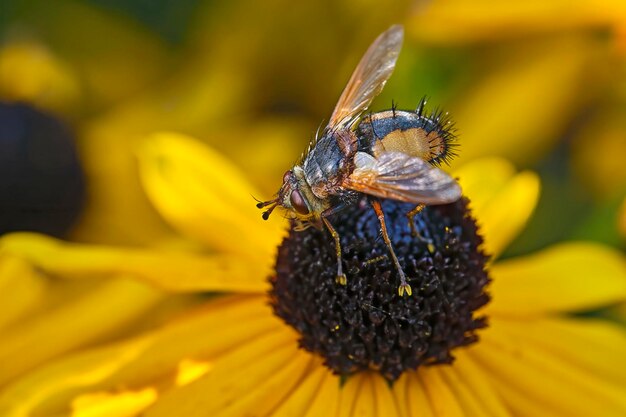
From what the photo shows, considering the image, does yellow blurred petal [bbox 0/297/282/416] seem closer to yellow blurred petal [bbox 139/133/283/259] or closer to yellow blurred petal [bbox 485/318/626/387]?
yellow blurred petal [bbox 139/133/283/259]

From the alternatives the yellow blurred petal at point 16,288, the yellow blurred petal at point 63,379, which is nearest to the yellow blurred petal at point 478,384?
the yellow blurred petal at point 63,379

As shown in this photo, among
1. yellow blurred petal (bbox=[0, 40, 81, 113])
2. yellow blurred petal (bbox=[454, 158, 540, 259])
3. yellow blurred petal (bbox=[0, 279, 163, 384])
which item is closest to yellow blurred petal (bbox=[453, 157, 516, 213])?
yellow blurred petal (bbox=[454, 158, 540, 259])

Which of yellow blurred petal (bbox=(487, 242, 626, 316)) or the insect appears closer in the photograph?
the insect

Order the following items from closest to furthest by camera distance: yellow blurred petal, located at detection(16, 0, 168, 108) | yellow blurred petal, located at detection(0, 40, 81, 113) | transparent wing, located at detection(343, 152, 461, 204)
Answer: transparent wing, located at detection(343, 152, 461, 204) → yellow blurred petal, located at detection(0, 40, 81, 113) → yellow blurred petal, located at detection(16, 0, 168, 108)

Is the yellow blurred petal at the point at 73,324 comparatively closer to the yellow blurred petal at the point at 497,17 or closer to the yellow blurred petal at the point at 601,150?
the yellow blurred petal at the point at 497,17

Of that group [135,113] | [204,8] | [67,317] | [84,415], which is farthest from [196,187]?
[204,8]

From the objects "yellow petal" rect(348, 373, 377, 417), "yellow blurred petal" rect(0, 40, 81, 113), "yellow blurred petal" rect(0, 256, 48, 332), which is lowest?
"yellow petal" rect(348, 373, 377, 417)

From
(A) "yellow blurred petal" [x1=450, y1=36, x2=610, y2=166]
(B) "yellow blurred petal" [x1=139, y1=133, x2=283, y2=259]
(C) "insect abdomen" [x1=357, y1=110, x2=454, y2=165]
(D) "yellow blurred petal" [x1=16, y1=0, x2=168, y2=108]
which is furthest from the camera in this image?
(D) "yellow blurred petal" [x1=16, y1=0, x2=168, y2=108]
